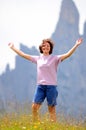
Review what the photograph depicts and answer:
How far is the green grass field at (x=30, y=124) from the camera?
7.49 meters

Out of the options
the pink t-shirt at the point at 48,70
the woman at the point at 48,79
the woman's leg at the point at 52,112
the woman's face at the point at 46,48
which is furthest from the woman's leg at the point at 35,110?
the woman's face at the point at 46,48

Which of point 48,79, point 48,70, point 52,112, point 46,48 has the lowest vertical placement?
point 52,112

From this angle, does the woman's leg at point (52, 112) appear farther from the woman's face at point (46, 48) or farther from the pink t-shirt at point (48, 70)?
the woman's face at point (46, 48)

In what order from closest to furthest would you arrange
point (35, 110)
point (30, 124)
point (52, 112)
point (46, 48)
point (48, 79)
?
point (30, 124), point (35, 110), point (52, 112), point (48, 79), point (46, 48)

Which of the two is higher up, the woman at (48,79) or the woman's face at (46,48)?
the woman's face at (46,48)

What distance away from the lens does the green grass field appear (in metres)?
7.49

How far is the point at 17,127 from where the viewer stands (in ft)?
24.5

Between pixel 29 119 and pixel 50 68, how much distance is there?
137 centimetres

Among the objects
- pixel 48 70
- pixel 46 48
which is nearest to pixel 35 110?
pixel 48 70

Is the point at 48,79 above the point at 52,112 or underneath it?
above

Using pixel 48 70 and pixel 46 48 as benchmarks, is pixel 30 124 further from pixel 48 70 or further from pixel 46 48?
pixel 46 48

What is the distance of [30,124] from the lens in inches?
313

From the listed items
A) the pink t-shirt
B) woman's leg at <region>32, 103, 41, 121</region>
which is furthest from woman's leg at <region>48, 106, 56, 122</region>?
the pink t-shirt

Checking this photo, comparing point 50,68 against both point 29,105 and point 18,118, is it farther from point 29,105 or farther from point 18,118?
point 18,118
